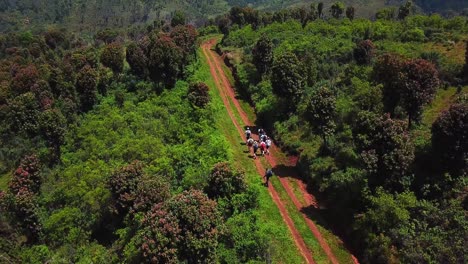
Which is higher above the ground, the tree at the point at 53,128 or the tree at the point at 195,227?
the tree at the point at 195,227

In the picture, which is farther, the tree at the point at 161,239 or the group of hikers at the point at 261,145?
the group of hikers at the point at 261,145

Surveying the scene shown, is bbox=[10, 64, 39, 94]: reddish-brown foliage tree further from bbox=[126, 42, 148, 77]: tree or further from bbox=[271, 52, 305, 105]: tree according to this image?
bbox=[271, 52, 305, 105]: tree

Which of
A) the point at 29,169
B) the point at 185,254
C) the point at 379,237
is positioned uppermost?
the point at 185,254

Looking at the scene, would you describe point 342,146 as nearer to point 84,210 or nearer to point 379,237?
point 379,237

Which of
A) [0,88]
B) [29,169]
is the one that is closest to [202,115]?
[29,169]

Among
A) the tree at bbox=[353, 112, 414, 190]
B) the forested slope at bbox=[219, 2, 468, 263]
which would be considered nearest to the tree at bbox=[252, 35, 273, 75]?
the forested slope at bbox=[219, 2, 468, 263]

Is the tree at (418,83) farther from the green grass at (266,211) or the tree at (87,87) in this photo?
the tree at (87,87)

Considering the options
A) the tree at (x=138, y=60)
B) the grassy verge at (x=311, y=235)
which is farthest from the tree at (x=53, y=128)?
the grassy verge at (x=311, y=235)
